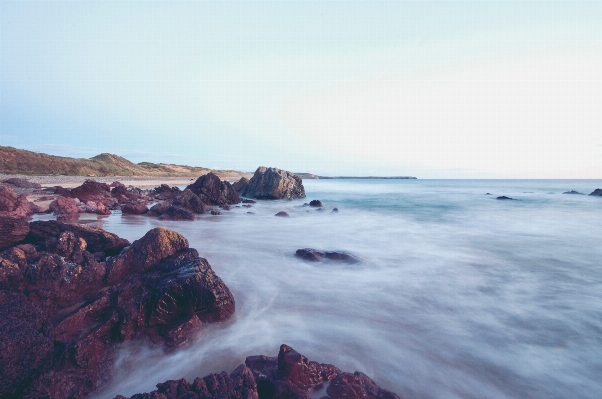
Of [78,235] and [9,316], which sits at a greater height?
[78,235]

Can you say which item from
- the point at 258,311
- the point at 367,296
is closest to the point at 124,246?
the point at 258,311

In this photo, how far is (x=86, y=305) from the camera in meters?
3.62

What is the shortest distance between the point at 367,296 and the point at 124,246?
387 cm

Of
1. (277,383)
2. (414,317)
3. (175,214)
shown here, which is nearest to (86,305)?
Answer: (277,383)

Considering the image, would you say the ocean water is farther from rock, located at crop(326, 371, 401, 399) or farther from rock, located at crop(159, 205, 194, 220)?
rock, located at crop(159, 205, 194, 220)

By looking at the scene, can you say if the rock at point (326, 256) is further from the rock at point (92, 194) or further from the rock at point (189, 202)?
the rock at point (92, 194)

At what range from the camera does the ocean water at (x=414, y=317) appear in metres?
3.30

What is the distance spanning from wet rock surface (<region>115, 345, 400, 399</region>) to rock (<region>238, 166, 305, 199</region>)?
20.8 meters

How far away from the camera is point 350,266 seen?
694 centimetres

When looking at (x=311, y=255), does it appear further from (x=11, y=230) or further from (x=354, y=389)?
(x=11, y=230)

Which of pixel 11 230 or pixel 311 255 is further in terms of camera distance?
pixel 311 255

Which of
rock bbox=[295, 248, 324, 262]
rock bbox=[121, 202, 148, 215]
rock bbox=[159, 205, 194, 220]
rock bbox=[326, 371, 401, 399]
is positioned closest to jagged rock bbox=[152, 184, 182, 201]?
rock bbox=[121, 202, 148, 215]

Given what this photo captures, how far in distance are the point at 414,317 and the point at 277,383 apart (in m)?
2.70

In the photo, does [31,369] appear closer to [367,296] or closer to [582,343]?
[367,296]
